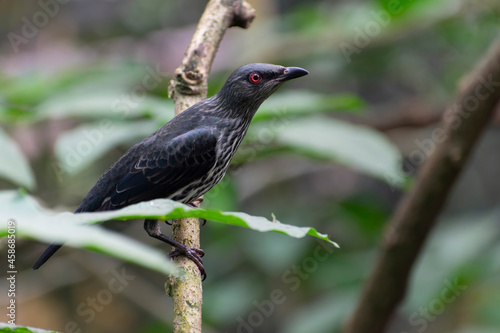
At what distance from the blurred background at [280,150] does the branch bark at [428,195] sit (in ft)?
0.60

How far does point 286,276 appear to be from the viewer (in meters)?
5.05

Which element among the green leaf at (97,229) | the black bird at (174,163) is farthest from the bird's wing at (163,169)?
the green leaf at (97,229)

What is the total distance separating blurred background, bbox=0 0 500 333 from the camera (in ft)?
10.7

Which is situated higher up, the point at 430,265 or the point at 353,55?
Answer: the point at 353,55

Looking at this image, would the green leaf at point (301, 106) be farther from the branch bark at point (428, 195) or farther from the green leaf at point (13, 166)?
the green leaf at point (13, 166)

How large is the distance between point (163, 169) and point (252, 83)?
0.66 meters

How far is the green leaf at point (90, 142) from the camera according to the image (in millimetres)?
2881

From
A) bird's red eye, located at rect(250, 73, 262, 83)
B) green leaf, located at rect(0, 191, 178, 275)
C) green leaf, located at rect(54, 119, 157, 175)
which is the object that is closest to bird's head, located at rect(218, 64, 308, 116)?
bird's red eye, located at rect(250, 73, 262, 83)

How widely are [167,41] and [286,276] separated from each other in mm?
2550

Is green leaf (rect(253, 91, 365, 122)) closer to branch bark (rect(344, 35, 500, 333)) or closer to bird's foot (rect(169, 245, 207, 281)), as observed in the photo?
branch bark (rect(344, 35, 500, 333))

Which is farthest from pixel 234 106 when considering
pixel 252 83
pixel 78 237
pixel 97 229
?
pixel 78 237

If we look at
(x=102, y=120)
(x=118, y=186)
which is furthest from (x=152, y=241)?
(x=118, y=186)

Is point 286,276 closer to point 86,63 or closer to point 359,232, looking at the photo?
point 359,232

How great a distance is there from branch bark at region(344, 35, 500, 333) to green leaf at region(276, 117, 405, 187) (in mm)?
231
